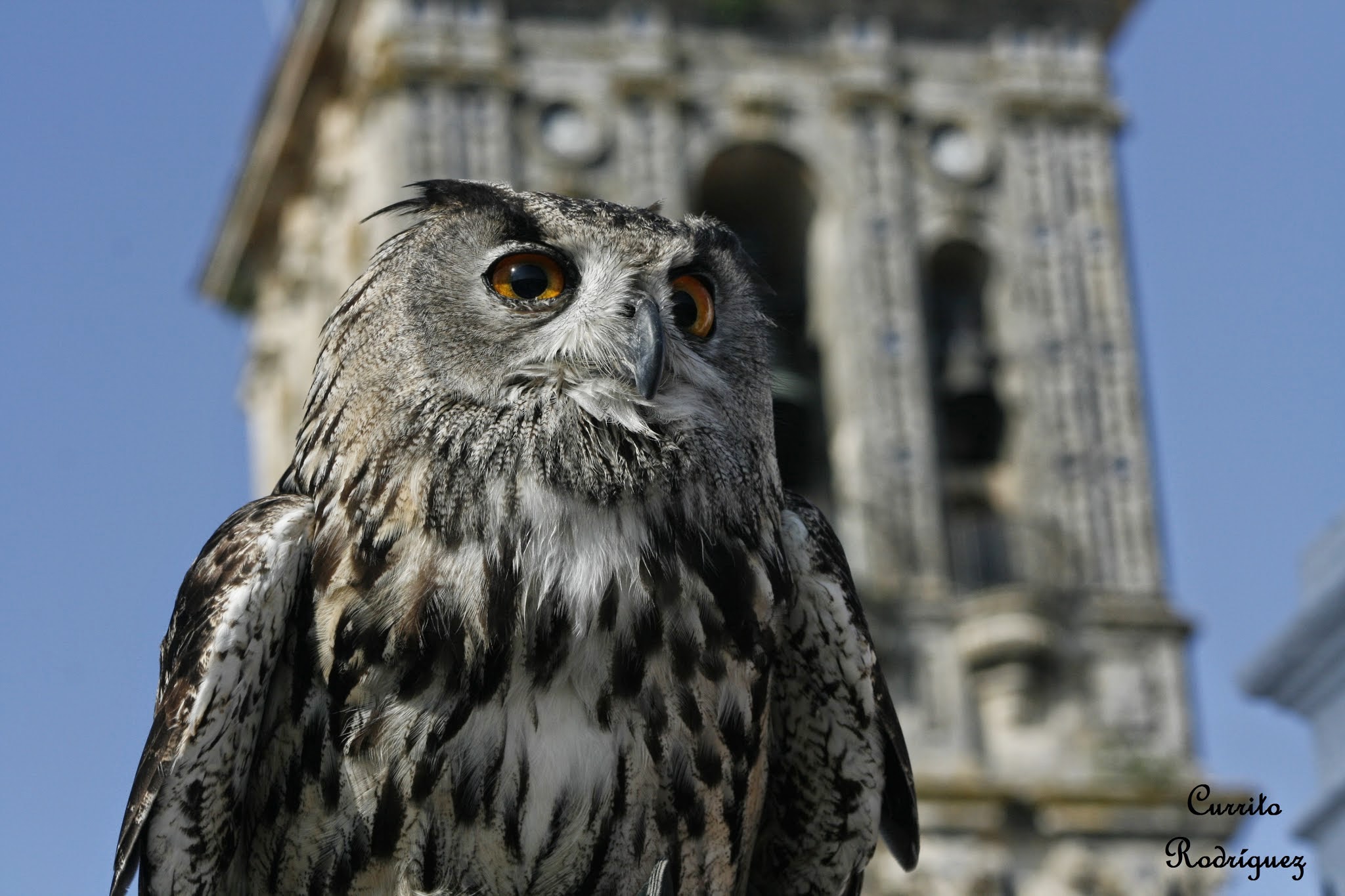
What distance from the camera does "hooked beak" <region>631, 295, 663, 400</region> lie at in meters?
4.66

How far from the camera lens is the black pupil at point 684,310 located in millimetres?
4922

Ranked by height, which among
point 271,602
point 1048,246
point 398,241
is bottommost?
point 271,602

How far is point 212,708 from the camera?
4.66 meters

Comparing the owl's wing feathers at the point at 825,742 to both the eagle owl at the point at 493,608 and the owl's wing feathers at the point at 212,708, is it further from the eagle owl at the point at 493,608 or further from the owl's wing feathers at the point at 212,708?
the owl's wing feathers at the point at 212,708

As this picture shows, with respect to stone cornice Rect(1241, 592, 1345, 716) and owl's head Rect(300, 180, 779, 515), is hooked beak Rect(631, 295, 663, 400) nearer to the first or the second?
owl's head Rect(300, 180, 779, 515)

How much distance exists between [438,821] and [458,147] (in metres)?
23.0

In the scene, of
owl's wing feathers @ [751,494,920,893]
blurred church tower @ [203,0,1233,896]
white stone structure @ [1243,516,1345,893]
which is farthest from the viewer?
blurred church tower @ [203,0,1233,896]

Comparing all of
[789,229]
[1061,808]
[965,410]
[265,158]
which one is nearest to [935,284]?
[965,410]

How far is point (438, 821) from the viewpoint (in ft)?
15.2

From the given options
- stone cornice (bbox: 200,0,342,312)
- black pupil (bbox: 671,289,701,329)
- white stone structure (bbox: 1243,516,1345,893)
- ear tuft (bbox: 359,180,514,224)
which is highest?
stone cornice (bbox: 200,0,342,312)

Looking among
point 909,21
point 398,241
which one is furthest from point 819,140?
point 398,241

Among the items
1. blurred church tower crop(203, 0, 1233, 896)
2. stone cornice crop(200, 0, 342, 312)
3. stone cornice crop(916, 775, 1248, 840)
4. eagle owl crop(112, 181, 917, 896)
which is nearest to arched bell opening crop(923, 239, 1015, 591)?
blurred church tower crop(203, 0, 1233, 896)

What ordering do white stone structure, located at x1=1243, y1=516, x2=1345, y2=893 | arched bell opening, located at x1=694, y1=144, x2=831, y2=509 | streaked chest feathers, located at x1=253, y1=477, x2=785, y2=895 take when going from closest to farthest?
streaked chest feathers, located at x1=253, y1=477, x2=785, y2=895 → white stone structure, located at x1=1243, y1=516, x2=1345, y2=893 → arched bell opening, located at x1=694, y1=144, x2=831, y2=509

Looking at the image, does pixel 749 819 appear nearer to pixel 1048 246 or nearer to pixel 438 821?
pixel 438 821
